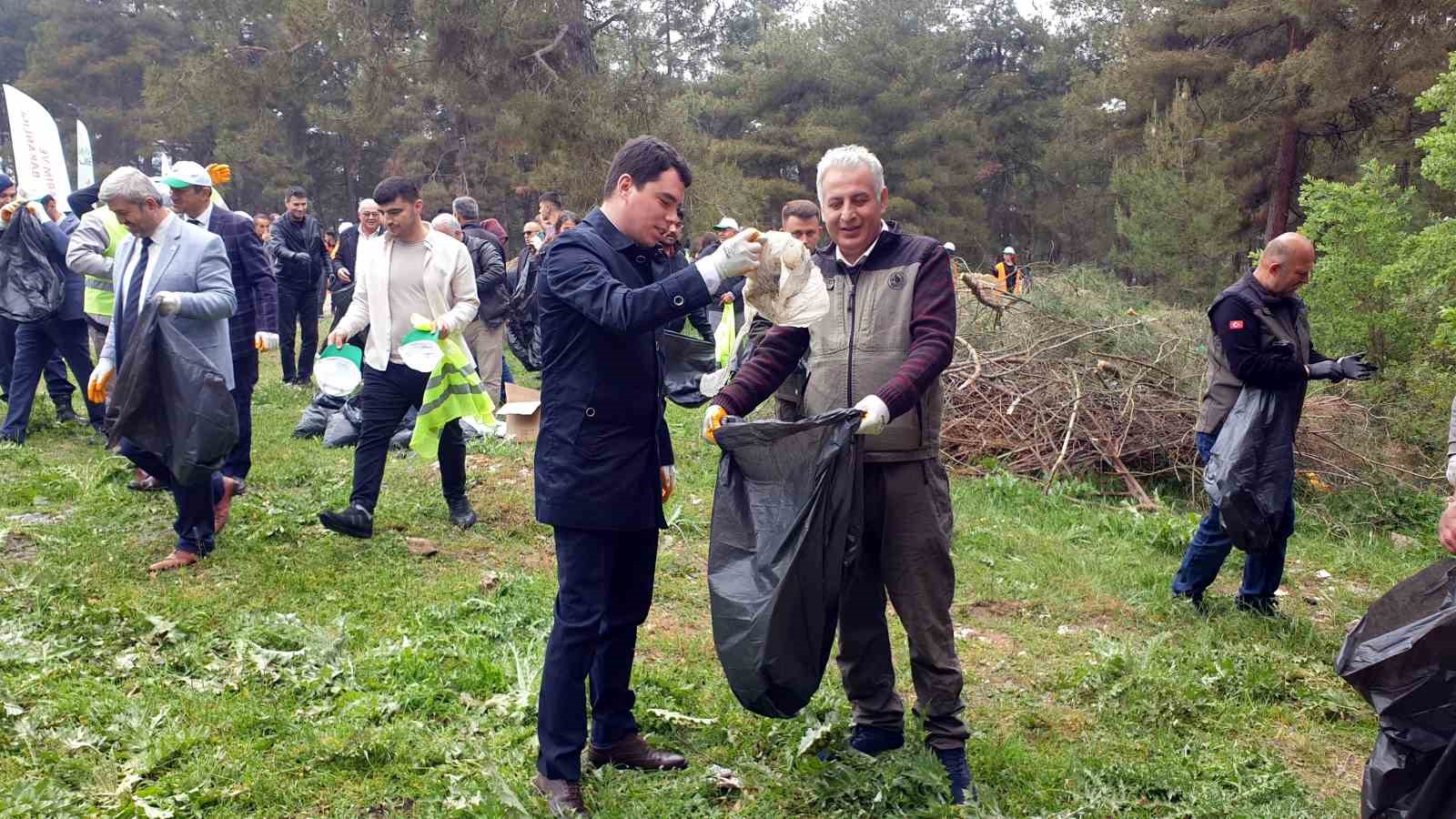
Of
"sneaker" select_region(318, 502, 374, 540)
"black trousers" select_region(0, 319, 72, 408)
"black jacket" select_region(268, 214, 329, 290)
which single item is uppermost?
"black jacket" select_region(268, 214, 329, 290)

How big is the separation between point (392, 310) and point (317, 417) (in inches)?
123

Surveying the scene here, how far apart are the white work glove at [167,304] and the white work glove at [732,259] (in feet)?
9.80

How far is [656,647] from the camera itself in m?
4.25

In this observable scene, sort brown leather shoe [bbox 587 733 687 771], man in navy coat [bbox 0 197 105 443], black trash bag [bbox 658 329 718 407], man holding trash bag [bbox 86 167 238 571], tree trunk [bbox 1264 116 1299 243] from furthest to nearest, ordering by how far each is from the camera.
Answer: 1. tree trunk [bbox 1264 116 1299 243]
2. man in navy coat [bbox 0 197 105 443]
3. man holding trash bag [bbox 86 167 238 571]
4. black trash bag [bbox 658 329 718 407]
5. brown leather shoe [bbox 587 733 687 771]

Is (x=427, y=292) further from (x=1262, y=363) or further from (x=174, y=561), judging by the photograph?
(x=1262, y=363)

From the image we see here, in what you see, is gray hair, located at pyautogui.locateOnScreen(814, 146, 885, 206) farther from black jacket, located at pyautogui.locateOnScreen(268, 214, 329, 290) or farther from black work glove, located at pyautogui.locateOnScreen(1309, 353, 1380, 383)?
black jacket, located at pyautogui.locateOnScreen(268, 214, 329, 290)

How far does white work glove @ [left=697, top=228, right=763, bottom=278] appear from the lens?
2.65 meters

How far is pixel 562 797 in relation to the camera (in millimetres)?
2844

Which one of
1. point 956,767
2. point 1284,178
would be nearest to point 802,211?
point 956,767

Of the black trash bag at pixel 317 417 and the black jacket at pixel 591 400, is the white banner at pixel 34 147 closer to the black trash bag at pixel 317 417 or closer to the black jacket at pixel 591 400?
the black trash bag at pixel 317 417

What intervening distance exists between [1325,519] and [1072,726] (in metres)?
4.75

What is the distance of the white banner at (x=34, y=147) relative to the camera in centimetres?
1158

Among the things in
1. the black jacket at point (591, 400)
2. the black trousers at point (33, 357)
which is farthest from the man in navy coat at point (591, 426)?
the black trousers at point (33, 357)

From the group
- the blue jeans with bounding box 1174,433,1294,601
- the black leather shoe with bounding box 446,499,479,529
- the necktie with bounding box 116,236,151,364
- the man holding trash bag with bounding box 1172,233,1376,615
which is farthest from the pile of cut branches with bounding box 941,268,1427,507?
the necktie with bounding box 116,236,151,364
